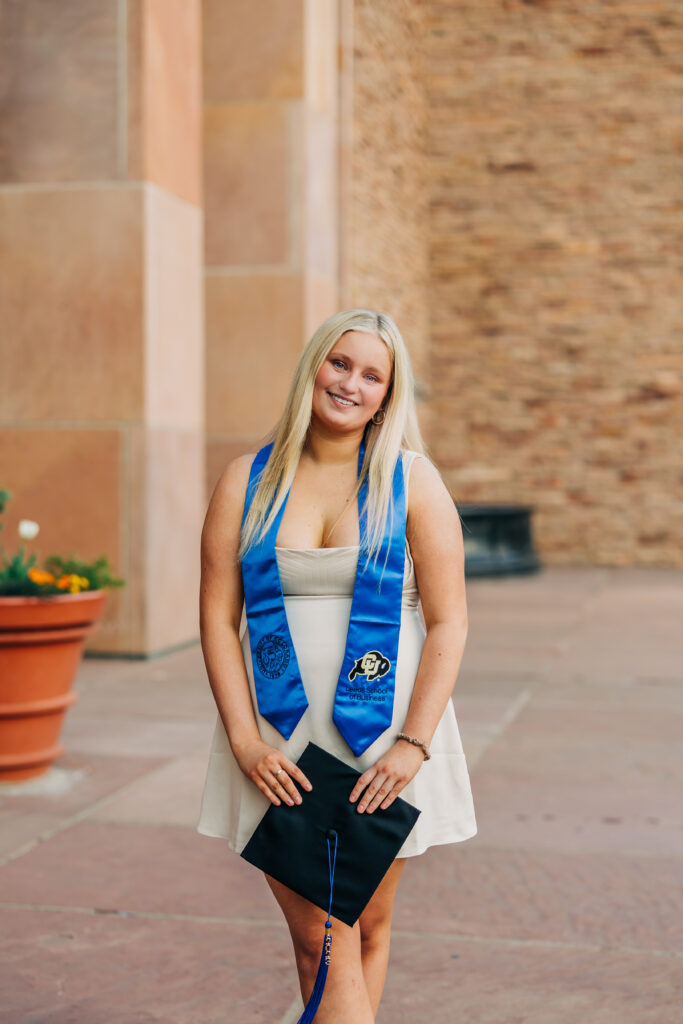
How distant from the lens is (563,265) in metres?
15.1

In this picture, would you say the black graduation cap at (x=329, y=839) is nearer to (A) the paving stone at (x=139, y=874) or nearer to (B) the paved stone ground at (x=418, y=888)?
(B) the paved stone ground at (x=418, y=888)

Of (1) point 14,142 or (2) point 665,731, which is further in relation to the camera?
(1) point 14,142

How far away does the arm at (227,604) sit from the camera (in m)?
2.50

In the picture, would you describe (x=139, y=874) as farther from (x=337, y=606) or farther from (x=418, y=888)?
(x=337, y=606)

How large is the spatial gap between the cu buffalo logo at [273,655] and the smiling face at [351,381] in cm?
45

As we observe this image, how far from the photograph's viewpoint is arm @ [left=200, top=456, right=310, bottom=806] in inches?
98.4

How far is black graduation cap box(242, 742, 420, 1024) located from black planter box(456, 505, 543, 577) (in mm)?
10988

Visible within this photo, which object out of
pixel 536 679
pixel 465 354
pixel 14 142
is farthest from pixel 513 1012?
pixel 465 354

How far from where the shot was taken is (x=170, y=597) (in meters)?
8.42

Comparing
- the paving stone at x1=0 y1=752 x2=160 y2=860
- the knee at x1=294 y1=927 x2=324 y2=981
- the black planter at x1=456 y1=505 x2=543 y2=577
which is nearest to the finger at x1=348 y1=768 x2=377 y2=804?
the knee at x1=294 y1=927 x2=324 y2=981

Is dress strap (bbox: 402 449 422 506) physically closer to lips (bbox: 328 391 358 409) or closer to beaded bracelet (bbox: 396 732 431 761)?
lips (bbox: 328 391 358 409)

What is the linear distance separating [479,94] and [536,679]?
30.9 feet

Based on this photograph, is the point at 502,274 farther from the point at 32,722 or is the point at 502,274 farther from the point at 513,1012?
the point at 513,1012

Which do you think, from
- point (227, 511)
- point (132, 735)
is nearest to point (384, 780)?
point (227, 511)
